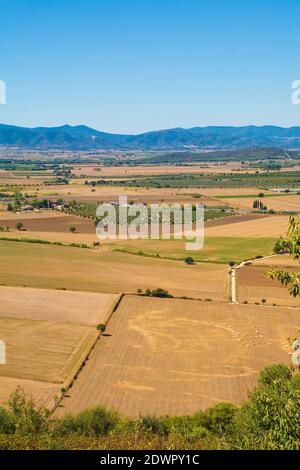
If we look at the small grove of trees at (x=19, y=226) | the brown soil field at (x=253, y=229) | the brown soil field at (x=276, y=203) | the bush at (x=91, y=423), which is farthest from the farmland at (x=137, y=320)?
the brown soil field at (x=276, y=203)

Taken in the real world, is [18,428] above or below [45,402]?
above

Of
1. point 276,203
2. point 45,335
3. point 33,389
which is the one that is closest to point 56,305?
point 45,335

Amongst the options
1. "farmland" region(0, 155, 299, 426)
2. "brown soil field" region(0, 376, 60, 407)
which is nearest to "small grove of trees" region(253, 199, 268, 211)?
"farmland" region(0, 155, 299, 426)

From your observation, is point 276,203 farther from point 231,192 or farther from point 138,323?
point 138,323

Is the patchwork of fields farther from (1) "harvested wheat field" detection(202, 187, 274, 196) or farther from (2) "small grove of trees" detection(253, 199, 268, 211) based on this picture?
(1) "harvested wheat field" detection(202, 187, 274, 196)

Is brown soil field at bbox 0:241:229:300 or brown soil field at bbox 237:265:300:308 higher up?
brown soil field at bbox 0:241:229:300
